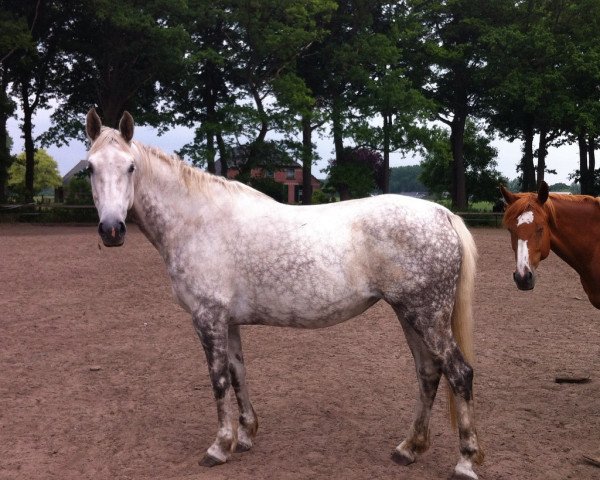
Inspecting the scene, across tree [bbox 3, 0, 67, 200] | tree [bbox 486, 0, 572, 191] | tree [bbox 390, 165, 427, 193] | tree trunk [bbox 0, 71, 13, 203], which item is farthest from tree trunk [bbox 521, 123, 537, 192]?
tree [bbox 390, 165, 427, 193]

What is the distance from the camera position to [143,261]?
14039 mm

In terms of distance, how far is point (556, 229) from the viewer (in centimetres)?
438

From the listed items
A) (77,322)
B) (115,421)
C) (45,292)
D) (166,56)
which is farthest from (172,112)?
(115,421)

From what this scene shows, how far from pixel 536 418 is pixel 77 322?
634 centimetres

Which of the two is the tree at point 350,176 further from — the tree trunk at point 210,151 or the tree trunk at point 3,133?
the tree trunk at point 3,133

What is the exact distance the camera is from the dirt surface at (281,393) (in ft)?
13.1

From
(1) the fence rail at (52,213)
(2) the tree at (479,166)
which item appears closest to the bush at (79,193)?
(1) the fence rail at (52,213)

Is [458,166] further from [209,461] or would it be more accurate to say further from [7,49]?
[209,461]

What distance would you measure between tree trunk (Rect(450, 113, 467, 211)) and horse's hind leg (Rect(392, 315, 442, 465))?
26.7m

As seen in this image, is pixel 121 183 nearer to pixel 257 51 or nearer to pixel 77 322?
pixel 77 322

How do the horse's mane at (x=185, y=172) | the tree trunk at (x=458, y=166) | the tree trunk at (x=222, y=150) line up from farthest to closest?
the tree trunk at (x=458, y=166) < the tree trunk at (x=222, y=150) < the horse's mane at (x=185, y=172)

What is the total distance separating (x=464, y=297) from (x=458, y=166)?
29662 millimetres

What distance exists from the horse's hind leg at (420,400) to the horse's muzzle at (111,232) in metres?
2.02

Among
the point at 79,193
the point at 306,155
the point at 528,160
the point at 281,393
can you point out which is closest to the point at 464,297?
the point at 281,393
